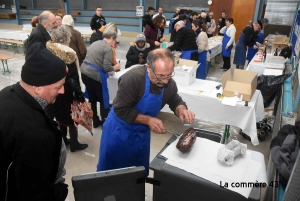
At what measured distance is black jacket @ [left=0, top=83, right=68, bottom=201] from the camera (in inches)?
39.1

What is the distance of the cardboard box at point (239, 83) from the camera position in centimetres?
283

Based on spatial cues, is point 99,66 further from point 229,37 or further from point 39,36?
point 229,37

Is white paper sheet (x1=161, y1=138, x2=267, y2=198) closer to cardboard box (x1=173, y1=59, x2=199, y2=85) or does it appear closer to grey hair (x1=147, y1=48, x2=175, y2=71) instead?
grey hair (x1=147, y1=48, x2=175, y2=71)

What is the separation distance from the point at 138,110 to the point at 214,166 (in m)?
0.69

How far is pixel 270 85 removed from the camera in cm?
369

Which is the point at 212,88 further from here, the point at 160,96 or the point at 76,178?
the point at 76,178

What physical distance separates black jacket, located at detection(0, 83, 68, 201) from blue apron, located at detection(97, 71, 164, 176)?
76 centimetres

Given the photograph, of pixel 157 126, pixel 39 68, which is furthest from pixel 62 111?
pixel 39 68

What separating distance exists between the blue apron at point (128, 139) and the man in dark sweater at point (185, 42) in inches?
129

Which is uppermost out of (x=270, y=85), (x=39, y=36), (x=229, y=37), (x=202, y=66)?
(x=39, y=36)

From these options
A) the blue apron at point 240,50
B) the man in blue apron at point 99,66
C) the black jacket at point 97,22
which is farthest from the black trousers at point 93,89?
the blue apron at point 240,50

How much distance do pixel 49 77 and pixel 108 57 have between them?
2135 mm

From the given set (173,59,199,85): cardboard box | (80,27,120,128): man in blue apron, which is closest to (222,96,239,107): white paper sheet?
(173,59,199,85): cardboard box

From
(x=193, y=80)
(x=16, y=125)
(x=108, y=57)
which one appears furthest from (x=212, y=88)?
(x=16, y=125)
